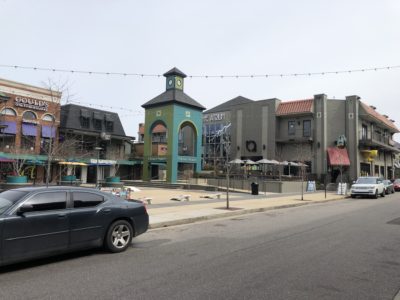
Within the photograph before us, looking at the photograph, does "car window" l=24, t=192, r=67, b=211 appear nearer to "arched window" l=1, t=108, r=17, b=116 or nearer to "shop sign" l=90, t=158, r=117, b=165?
"arched window" l=1, t=108, r=17, b=116

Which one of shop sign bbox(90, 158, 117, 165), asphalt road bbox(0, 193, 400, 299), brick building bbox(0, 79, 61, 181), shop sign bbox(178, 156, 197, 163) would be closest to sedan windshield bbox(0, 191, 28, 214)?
asphalt road bbox(0, 193, 400, 299)

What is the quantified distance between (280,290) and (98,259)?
12.1 ft

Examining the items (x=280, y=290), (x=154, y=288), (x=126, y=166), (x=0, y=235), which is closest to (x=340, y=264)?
(x=280, y=290)

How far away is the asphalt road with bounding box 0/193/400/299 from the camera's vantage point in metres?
5.19

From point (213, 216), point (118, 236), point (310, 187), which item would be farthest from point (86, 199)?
point (310, 187)

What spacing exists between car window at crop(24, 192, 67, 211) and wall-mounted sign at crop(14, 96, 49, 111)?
30.8 m

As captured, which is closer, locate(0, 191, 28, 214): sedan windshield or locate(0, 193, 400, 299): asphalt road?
locate(0, 193, 400, 299): asphalt road

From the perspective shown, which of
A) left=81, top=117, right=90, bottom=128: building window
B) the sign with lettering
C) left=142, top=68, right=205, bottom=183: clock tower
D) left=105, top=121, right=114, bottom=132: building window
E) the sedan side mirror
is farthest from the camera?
left=105, top=121, right=114, bottom=132: building window

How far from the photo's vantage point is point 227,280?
18.8ft

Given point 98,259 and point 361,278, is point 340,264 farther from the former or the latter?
point 98,259

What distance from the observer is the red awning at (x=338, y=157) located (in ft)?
130

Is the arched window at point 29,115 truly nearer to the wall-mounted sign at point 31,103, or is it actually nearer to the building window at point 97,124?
the wall-mounted sign at point 31,103

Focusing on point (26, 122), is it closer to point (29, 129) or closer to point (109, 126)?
point (29, 129)

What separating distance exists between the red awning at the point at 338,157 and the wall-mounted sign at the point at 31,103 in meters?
30.2
